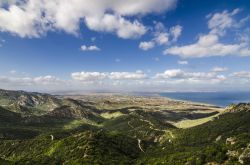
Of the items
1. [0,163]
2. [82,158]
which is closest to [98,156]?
[82,158]

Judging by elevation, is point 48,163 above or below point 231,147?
below

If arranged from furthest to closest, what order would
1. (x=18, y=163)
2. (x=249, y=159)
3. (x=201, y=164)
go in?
(x=18, y=163) → (x=201, y=164) → (x=249, y=159)

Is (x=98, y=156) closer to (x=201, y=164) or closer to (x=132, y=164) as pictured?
(x=132, y=164)

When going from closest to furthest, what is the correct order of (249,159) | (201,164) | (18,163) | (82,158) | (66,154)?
(249,159), (201,164), (18,163), (82,158), (66,154)

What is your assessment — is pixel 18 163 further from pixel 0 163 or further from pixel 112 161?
pixel 112 161

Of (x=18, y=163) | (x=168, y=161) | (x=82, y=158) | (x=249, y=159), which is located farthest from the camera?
(x=82, y=158)

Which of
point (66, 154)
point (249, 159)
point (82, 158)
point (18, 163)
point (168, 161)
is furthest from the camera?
point (66, 154)

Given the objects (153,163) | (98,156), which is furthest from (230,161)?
(98,156)

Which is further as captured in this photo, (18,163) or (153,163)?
(18,163)

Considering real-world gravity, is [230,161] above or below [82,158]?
above
